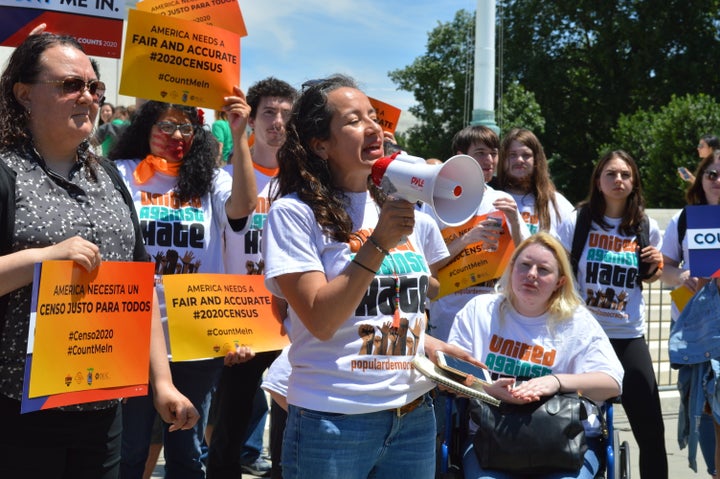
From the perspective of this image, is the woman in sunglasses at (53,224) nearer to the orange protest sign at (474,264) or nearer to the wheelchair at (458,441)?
the wheelchair at (458,441)

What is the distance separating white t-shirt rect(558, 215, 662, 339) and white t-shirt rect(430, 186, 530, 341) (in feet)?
1.75

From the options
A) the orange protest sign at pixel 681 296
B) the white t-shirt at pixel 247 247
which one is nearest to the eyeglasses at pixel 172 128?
the white t-shirt at pixel 247 247

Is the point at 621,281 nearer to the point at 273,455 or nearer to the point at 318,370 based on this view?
the point at 273,455

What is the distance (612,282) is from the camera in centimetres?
531

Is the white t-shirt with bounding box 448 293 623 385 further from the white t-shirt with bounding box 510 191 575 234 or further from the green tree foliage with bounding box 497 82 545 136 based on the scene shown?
the green tree foliage with bounding box 497 82 545 136

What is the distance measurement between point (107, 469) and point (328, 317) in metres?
0.88

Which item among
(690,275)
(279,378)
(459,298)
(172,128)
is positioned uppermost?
(172,128)

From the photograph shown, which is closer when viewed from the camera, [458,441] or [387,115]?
[458,441]

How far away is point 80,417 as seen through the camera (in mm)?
2564

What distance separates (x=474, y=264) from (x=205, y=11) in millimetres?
2056

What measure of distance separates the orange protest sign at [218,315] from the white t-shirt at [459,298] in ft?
4.32

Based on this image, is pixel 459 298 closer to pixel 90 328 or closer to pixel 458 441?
pixel 458 441

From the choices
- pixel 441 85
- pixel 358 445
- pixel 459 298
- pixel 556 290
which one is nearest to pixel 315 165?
pixel 358 445

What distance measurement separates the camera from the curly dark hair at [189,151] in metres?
4.16
